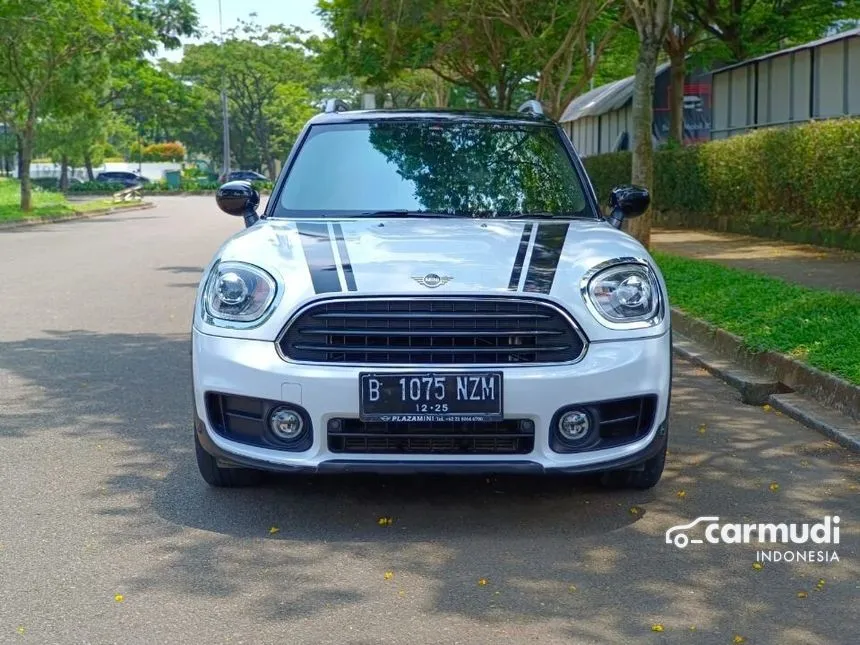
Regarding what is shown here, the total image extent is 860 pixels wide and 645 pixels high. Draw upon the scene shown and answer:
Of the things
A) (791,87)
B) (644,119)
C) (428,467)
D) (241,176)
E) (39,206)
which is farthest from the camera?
(241,176)

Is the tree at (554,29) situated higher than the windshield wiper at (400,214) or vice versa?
the tree at (554,29)

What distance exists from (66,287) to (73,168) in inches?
2993

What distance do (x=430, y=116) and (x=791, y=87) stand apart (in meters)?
19.8

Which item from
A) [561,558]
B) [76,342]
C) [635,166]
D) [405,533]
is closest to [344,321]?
[405,533]

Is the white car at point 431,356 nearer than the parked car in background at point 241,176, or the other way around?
the white car at point 431,356

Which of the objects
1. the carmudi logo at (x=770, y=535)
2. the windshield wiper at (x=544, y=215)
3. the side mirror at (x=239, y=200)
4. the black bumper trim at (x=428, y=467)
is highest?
the side mirror at (x=239, y=200)

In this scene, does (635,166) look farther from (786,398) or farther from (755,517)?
(755,517)

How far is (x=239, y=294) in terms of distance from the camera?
16.0 feet

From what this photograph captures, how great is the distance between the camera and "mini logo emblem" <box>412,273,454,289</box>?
476 cm

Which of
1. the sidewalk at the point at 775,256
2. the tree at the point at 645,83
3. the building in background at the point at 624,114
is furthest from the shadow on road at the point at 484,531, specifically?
the building in background at the point at 624,114

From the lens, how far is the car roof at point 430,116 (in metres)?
6.57

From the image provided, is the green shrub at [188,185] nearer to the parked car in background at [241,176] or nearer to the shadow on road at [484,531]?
the parked car in background at [241,176]

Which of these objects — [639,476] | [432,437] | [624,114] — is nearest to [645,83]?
[639,476]

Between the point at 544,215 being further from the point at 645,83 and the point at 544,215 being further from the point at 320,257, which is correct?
the point at 645,83
